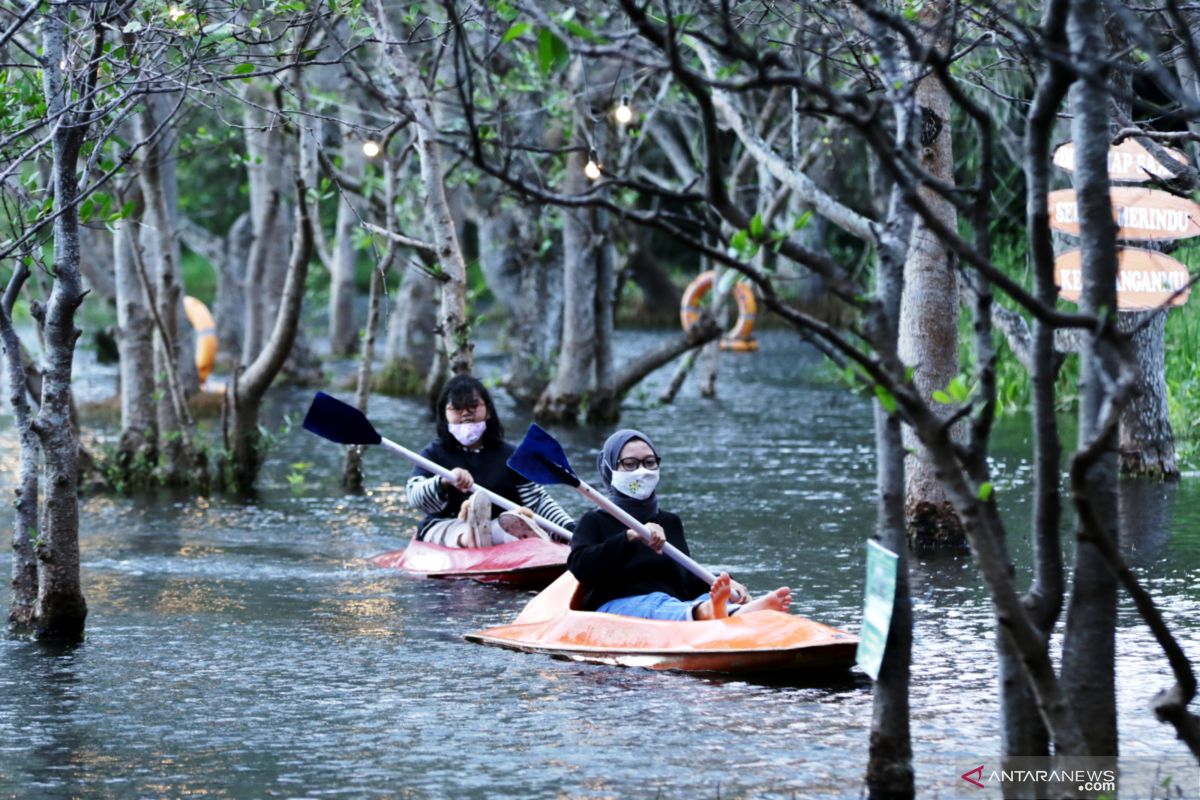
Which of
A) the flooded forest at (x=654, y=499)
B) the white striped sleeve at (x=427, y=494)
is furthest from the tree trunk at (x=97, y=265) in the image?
the white striped sleeve at (x=427, y=494)

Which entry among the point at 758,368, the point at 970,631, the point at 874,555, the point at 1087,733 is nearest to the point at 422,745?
the point at 874,555

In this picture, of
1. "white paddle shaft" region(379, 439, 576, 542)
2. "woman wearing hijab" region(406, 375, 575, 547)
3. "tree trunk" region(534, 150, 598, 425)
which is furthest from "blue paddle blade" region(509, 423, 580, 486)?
"tree trunk" region(534, 150, 598, 425)

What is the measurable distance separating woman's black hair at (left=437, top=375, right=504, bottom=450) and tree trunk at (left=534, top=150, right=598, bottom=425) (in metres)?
9.00

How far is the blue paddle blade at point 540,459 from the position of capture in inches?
345

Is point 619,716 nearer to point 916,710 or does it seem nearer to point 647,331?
point 916,710

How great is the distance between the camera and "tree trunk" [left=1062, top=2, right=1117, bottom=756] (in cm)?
495

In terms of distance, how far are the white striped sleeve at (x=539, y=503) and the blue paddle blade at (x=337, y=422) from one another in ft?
4.20

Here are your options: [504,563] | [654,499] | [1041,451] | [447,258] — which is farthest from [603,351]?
[1041,451]

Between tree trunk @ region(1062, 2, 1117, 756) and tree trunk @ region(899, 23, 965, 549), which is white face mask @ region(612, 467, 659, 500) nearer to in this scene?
tree trunk @ region(899, 23, 965, 549)

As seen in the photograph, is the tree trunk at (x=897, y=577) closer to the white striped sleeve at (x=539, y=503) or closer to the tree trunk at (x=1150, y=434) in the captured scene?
the white striped sleeve at (x=539, y=503)

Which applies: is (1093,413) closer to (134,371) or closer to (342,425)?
(342,425)

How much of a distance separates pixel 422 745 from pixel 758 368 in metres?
23.4

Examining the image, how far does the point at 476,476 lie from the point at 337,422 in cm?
130

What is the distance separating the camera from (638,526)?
8.20 m
